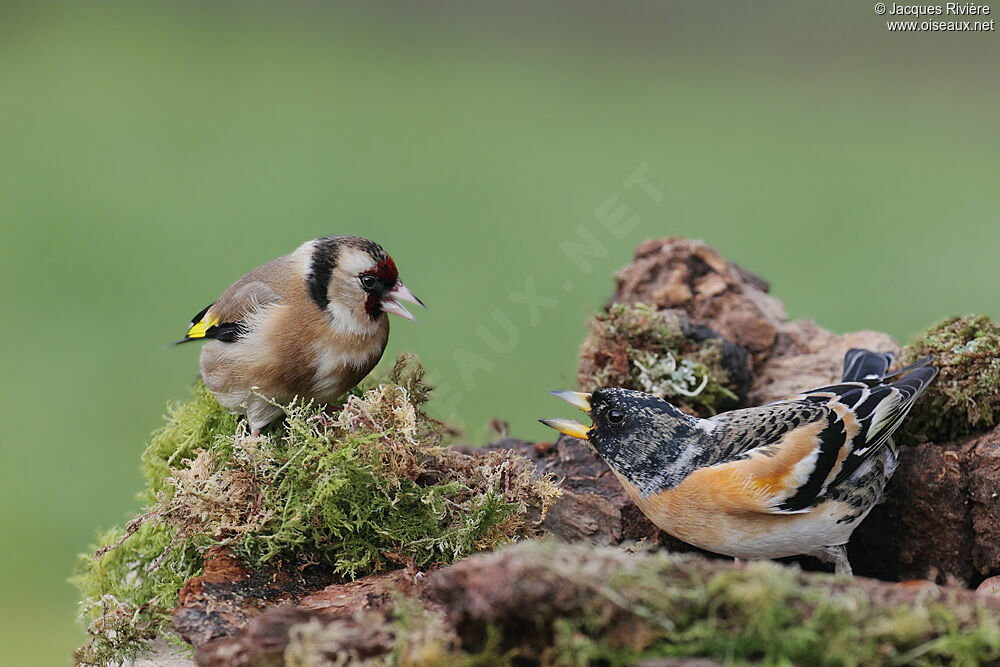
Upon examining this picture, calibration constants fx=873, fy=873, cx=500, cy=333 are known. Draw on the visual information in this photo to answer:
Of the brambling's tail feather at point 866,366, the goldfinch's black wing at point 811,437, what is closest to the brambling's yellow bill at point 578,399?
the goldfinch's black wing at point 811,437

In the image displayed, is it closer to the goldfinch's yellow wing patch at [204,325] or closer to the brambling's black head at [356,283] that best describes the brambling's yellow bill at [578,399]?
the brambling's black head at [356,283]

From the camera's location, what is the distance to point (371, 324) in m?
3.65

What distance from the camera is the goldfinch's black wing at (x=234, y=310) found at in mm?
3664

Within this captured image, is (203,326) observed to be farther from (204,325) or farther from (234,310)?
(234,310)

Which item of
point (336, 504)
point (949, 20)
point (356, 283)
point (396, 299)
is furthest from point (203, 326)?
point (949, 20)

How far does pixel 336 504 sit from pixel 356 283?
3.19 feet

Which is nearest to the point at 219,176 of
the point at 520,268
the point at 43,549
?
the point at 520,268

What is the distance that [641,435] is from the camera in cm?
329

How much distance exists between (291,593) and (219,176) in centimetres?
767

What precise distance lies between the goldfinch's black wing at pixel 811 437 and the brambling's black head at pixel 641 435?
13 centimetres

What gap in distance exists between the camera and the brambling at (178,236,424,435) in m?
3.54

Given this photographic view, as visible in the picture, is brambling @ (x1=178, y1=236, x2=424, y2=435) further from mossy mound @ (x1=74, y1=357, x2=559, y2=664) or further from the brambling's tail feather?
the brambling's tail feather

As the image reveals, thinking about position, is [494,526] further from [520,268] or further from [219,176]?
[219,176]

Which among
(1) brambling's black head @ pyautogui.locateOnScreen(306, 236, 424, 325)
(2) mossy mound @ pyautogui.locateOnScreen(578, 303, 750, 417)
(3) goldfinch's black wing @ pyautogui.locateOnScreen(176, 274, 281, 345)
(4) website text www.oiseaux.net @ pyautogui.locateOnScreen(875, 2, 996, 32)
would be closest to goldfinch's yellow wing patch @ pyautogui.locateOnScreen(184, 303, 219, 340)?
(3) goldfinch's black wing @ pyautogui.locateOnScreen(176, 274, 281, 345)
